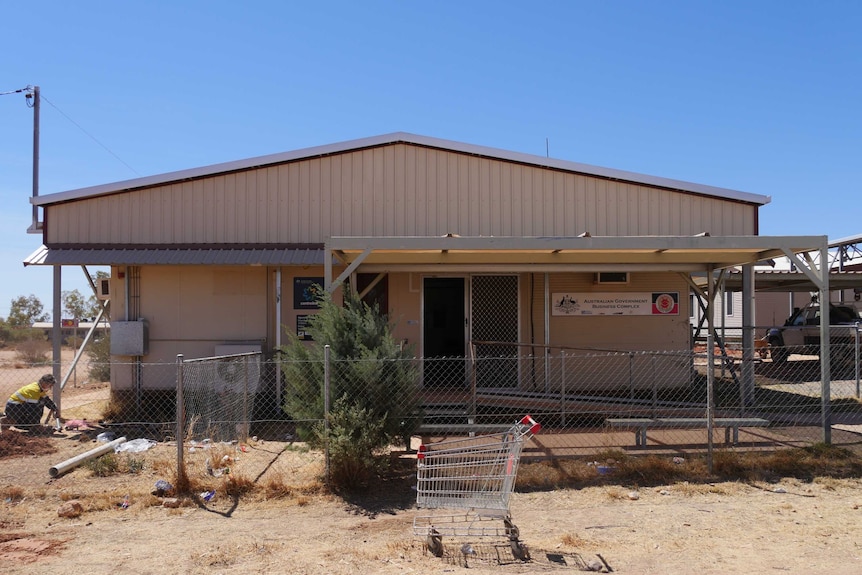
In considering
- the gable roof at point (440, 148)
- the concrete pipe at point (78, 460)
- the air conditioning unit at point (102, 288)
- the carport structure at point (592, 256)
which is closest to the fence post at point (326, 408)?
the carport structure at point (592, 256)

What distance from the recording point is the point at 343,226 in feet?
40.0

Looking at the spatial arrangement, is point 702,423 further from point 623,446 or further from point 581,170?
point 581,170

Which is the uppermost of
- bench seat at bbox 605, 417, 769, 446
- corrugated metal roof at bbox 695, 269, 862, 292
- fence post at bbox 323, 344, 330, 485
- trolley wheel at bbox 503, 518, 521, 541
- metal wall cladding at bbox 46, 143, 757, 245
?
metal wall cladding at bbox 46, 143, 757, 245

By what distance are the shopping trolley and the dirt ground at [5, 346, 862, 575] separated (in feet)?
0.42

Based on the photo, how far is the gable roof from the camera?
12.0 metres

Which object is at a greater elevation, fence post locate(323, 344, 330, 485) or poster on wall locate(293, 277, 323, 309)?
poster on wall locate(293, 277, 323, 309)

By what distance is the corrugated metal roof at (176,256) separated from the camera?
11.4 m

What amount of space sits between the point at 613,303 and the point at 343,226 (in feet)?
17.2

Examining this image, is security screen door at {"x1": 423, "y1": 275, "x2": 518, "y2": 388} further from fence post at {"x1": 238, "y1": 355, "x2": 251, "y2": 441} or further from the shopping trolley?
the shopping trolley

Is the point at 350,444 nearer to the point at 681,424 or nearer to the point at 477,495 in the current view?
the point at 477,495

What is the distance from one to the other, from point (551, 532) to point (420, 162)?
7758mm

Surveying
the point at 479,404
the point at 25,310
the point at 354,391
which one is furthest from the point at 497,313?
the point at 25,310

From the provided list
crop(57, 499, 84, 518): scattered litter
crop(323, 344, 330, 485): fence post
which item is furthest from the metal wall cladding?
crop(57, 499, 84, 518): scattered litter

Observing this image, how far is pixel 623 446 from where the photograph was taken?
337 inches
